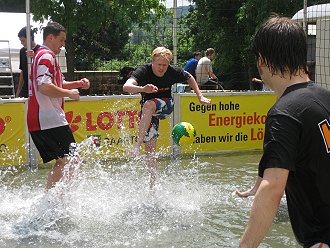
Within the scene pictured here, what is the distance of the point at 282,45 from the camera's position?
6.86 ft

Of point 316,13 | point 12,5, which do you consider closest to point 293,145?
point 316,13

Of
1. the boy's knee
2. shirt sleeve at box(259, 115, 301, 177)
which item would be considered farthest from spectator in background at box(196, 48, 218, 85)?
shirt sleeve at box(259, 115, 301, 177)

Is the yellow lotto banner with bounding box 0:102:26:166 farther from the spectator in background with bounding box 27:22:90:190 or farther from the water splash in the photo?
the spectator in background with bounding box 27:22:90:190

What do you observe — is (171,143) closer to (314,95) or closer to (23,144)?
(23,144)

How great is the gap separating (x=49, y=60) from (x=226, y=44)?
1818cm

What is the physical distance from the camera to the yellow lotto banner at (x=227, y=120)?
378 inches

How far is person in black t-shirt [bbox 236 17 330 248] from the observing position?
6.58ft

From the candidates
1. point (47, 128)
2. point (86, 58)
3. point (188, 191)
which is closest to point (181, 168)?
point (188, 191)

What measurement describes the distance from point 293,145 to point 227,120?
790 cm

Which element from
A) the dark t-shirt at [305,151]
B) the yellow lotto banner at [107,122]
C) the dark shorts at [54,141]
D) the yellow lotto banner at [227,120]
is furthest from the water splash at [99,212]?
the dark t-shirt at [305,151]

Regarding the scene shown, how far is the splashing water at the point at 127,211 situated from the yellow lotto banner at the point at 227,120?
1.79 m

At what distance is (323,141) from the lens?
2.06m

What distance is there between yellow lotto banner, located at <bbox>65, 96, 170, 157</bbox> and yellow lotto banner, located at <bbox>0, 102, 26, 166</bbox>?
77cm

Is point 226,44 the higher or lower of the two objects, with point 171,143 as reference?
higher
